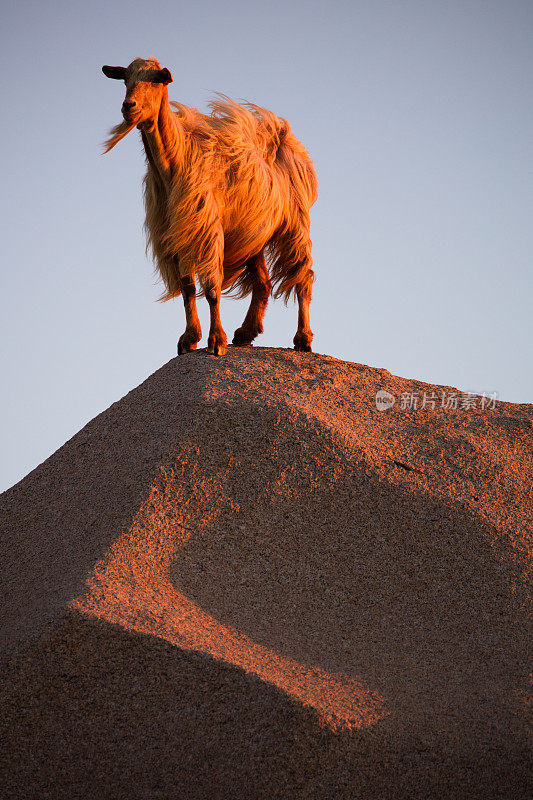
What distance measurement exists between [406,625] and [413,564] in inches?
19.8

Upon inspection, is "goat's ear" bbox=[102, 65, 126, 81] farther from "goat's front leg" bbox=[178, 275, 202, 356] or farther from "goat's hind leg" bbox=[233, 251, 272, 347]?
"goat's hind leg" bbox=[233, 251, 272, 347]

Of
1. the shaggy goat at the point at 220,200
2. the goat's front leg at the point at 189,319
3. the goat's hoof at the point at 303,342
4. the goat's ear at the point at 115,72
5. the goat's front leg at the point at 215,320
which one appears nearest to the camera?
the goat's ear at the point at 115,72

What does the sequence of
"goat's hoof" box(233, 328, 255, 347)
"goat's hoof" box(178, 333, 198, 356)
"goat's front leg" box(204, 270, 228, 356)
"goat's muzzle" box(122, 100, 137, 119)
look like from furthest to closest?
"goat's hoof" box(233, 328, 255, 347) → "goat's hoof" box(178, 333, 198, 356) → "goat's front leg" box(204, 270, 228, 356) → "goat's muzzle" box(122, 100, 137, 119)

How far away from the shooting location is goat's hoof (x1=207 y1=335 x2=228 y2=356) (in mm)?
6145

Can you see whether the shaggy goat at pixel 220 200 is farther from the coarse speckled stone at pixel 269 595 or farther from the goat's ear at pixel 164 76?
the coarse speckled stone at pixel 269 595

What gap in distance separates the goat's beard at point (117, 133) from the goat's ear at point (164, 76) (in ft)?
1.29

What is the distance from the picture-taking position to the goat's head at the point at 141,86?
557 centimetres

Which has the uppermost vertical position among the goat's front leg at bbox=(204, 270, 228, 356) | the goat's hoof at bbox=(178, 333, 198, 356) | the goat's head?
the goat's head

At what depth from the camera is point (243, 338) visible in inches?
276

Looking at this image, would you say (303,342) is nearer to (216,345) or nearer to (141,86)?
(216,345)

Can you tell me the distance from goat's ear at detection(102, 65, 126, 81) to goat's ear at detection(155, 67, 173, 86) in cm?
31

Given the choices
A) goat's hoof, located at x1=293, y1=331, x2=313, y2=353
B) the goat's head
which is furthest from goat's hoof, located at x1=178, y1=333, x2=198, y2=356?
the goat's head

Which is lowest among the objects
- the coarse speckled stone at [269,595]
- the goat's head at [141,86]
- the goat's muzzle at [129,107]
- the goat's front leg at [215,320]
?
the coarse speckled stone at [269,595]

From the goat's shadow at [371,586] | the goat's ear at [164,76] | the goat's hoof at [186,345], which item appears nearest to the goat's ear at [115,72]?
the goat's ear at [164,76]
